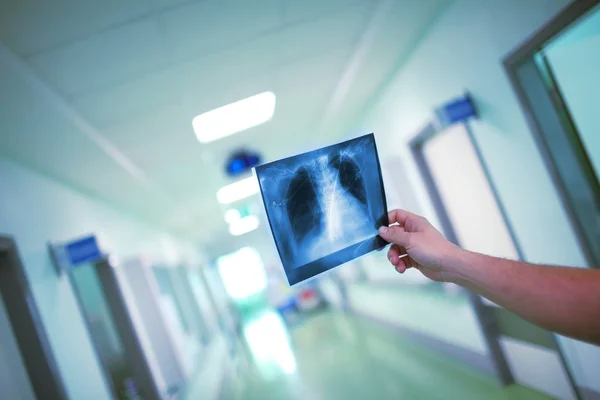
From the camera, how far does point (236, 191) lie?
19.4ft

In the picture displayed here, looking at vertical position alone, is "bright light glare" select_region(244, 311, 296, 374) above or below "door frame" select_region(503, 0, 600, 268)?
below

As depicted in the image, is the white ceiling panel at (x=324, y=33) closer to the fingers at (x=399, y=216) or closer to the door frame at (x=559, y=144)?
the door frame at (x=559, y=144)

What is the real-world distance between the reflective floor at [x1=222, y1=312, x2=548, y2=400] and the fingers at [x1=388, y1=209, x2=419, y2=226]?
2607 mm

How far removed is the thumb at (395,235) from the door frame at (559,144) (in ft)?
5.08

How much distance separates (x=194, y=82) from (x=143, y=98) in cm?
36

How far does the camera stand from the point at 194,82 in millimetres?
2551

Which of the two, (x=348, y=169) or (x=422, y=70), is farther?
(x=422, y=70)

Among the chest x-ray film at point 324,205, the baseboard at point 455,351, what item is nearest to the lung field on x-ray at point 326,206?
the chest x-ray film at point 324,205

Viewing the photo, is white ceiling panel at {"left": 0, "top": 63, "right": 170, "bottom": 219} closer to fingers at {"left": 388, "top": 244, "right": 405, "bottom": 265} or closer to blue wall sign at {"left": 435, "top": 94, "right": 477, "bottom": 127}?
fingers at {"left": 388, "top": 244, "right": 405, "bottom": 265}

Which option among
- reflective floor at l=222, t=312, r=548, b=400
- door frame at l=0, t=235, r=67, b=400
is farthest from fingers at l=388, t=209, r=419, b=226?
reflective floor at l=222, t=312, r=548, b=400

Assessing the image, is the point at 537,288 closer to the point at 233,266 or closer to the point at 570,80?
the point at 570,80

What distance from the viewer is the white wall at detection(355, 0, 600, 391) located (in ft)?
→ 7.09

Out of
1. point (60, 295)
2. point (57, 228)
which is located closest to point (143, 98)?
point (57, 228)

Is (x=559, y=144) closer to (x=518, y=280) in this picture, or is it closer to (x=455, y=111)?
(x=455, y=111)
